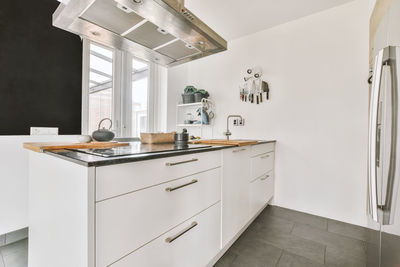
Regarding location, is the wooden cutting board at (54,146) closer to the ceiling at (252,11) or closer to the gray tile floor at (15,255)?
the gray tile floor at (15,255)

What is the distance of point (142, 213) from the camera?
0.84 metres

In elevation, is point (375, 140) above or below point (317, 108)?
below

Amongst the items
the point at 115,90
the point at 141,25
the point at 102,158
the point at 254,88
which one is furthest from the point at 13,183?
the point at 254,88

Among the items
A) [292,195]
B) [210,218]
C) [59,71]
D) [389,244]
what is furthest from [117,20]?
[292,195]

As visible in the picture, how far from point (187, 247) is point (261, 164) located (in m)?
1.35

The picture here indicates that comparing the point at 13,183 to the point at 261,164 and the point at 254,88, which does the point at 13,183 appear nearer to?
the point at 261,164

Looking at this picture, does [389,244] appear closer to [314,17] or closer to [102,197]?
[102,197]

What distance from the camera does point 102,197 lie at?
69cm

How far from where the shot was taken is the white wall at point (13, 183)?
167 cm

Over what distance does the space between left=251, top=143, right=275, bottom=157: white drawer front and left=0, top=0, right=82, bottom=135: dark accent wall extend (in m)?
2.10

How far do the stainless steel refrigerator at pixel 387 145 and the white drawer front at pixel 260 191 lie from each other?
1.07 meters

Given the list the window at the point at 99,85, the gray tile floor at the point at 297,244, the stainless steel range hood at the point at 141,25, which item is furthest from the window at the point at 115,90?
the gray tile floor at the point at 297,244

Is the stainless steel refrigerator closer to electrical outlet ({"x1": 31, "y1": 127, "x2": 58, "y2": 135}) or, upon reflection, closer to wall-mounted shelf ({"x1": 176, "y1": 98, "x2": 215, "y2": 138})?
wall-mounted shelf ({"x1": 176, "y1": 98, "x2": 215, "y2": 138})

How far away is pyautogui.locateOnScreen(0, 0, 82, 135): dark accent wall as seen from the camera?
5.62 feet
